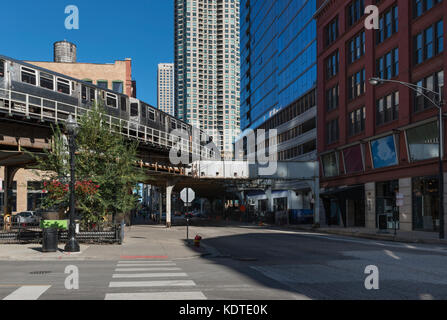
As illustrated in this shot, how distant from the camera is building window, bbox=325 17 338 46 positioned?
50688 millimetres

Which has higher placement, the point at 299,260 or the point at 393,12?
the point at 393,12

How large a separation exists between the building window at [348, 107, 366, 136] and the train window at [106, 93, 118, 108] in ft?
72.9

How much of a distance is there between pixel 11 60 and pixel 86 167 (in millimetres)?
7793

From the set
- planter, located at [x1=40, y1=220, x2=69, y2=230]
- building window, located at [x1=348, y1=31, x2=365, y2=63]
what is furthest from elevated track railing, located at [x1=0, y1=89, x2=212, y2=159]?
building window, located at [x1=348, y1=31, x2=365, y2=63]

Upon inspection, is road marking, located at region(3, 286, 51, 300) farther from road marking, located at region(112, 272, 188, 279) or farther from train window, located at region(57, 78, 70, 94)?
train window, located at region(57, 78, 70, 94)

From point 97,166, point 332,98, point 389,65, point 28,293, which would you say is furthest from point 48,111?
point 332,98

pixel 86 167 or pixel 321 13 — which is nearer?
pixel 86 167

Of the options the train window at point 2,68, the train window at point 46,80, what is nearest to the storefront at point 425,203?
the train window at point 46,80

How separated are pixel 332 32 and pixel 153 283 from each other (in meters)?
45.9

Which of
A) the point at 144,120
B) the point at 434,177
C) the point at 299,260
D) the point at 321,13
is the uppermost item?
the point at 321,13

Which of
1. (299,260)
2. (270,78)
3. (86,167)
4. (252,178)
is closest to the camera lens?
(299,260)

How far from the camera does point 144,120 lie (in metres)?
40.5

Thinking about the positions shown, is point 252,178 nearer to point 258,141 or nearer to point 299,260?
point 299,260
